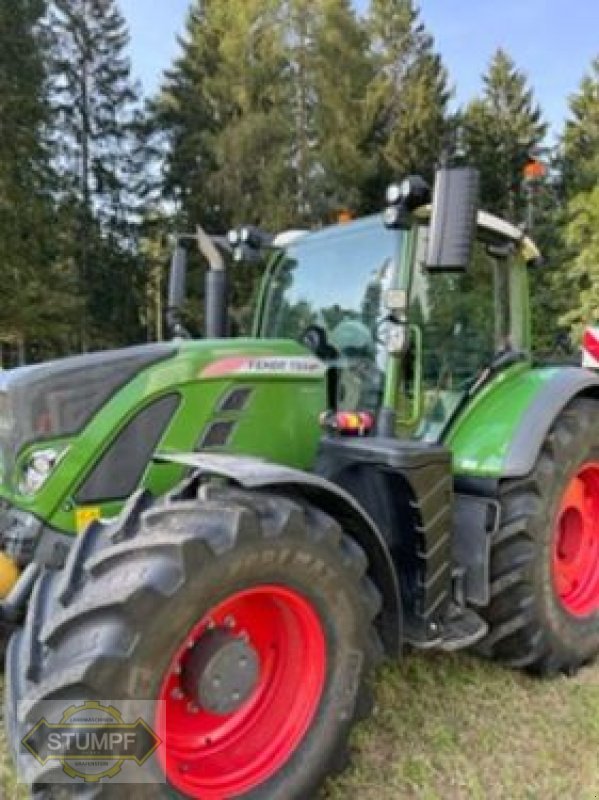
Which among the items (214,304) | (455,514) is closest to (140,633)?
(455,514)

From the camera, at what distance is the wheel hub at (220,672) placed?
7.72ft

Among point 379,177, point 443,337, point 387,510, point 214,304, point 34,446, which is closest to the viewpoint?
point 34,446

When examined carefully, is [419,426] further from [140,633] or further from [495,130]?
[495,130]

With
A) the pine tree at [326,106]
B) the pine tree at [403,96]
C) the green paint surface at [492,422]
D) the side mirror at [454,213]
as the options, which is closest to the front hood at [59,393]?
the side mirror at [454,213]

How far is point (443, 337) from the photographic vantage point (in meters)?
3.65

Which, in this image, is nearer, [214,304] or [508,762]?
[508,762]

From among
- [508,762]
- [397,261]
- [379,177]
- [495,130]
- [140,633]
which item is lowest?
[508,762]

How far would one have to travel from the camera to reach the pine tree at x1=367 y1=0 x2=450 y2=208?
24.8 meters

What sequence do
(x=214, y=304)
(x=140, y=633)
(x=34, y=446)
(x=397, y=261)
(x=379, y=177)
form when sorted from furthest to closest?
(x=379, y=177) → (x=214, y=304) → (x=397, y=261) → (x=34, y=446) → (x=140, y=633)

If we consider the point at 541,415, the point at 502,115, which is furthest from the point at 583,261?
the point at 541,415

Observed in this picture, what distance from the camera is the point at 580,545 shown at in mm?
3895

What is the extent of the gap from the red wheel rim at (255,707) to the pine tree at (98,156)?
69.1ft

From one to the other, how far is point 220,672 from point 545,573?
1.63 meters

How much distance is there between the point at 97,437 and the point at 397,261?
144 cm
